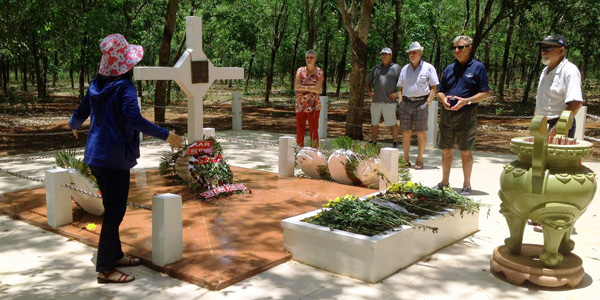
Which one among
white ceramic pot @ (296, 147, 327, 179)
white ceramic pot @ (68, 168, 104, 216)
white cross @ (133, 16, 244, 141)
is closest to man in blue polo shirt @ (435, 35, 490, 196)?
white ceramic pot @ (296, 147, 327, 179)

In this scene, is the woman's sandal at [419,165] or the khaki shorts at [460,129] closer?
the khaki shorts at [460,129]

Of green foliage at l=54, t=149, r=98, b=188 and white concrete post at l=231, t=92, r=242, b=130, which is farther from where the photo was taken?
white concrete post at l=231, t=92, r=242, b=130

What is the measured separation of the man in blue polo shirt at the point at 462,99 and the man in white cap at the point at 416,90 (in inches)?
50.9

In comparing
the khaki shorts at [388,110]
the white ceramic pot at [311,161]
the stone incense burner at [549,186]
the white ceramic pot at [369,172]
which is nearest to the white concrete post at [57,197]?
the white ceramic pot at [311,161]

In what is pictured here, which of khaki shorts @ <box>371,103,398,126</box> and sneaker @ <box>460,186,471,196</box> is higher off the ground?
khaki shorts @ <box>371,103,398,126</box>

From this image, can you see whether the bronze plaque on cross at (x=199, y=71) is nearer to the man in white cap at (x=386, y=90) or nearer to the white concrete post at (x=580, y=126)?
the man in white cap at (x=386, y=90)

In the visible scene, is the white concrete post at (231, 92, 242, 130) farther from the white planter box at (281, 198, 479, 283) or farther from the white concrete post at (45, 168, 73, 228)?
the white planter box at (281, 198, 479, 283)

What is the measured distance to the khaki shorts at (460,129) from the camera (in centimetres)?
641

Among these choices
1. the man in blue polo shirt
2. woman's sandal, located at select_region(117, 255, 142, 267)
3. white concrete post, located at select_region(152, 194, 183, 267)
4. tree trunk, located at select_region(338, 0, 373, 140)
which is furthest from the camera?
tree trunk, located at select_region(338, 0, 373, 140)

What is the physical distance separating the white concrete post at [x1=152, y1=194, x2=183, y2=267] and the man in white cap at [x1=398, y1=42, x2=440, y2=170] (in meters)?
4.79

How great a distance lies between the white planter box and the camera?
396 centimetres

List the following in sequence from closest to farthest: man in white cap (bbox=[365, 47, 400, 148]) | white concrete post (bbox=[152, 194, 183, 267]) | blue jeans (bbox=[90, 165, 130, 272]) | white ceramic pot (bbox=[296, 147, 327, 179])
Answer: blue jeans (bbox=[90, 165, 130, 272]) < white concrete post (bbox=[152, 194, 183, 267]) < white ceramic pot (bbox=[296, 147, 327, 179]) < man in white cap (bbox=[365, 47, 400, 148])

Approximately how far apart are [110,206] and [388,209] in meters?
2.30

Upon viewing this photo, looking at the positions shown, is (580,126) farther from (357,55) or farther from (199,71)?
(199,71)
